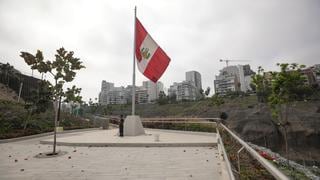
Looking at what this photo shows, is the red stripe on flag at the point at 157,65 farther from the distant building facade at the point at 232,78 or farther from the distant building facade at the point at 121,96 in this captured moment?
the distant building facade at the point at 121,96

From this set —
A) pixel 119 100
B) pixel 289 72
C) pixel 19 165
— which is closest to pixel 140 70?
pixel 19 165

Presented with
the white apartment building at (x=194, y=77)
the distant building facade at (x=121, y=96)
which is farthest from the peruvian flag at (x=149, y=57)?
the white apartment building at (x=194, y=77)

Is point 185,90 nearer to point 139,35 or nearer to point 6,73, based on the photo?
point 6,73

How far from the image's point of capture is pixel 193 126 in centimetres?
1363

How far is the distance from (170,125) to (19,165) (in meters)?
11.4

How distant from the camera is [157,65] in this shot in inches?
508

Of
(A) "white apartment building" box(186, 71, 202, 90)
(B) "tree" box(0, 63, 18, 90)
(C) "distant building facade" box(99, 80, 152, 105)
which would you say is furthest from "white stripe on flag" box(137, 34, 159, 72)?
(A) "white apartment building" box(186, 71, 202, 90)

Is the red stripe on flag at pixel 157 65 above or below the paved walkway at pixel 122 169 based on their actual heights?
above

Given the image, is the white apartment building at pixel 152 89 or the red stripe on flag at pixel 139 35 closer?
the red stripe on flag at pixel 139 35

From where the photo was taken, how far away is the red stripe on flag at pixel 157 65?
12.6 m

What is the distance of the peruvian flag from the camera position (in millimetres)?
12664

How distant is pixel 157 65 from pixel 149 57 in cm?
74

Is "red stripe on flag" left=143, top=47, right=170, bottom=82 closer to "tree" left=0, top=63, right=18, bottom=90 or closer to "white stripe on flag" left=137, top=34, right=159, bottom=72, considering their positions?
"white stripe on flag" left=137, top=34, right=159, bottom=72

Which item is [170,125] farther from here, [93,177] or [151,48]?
[93,177]
